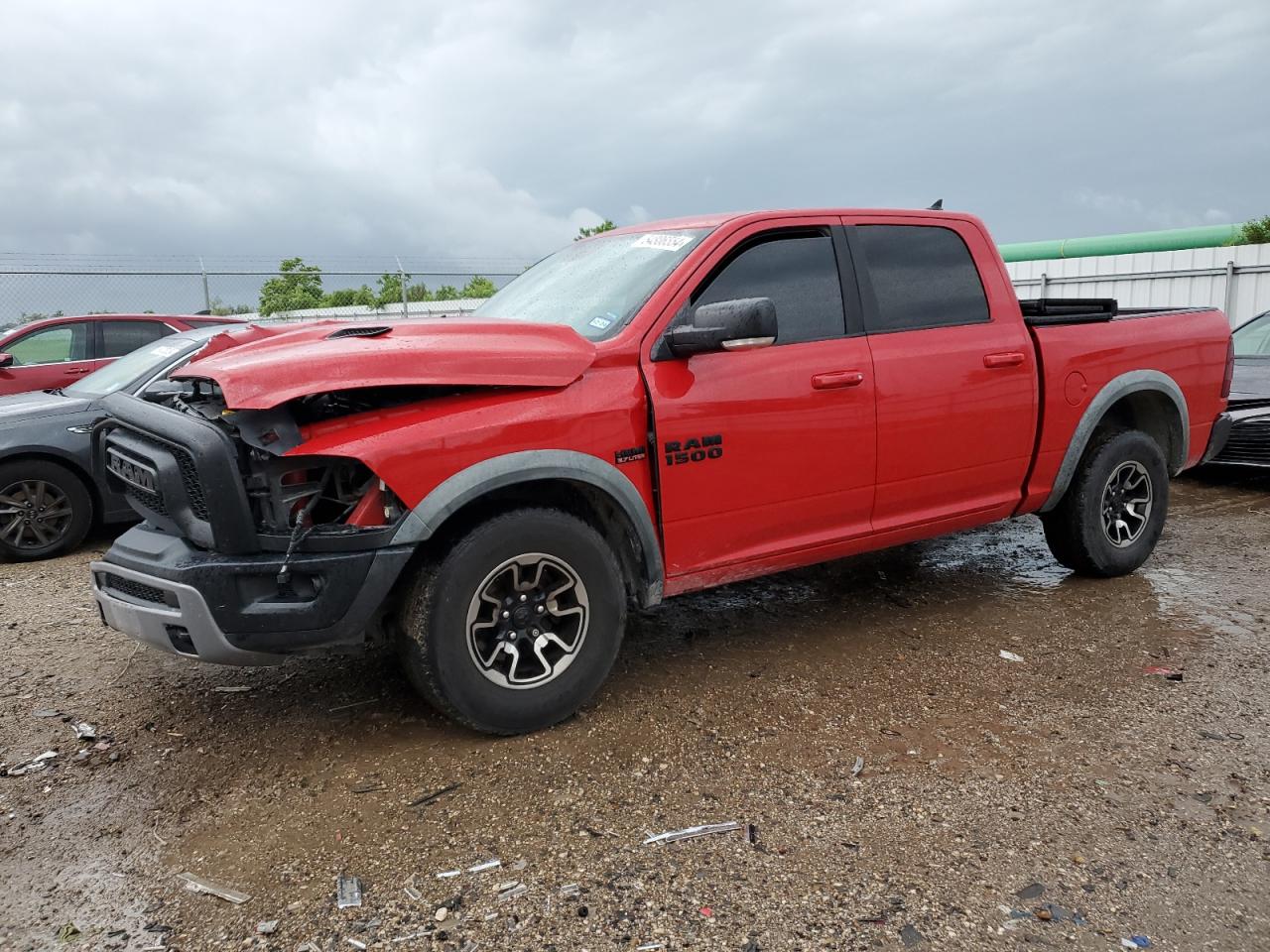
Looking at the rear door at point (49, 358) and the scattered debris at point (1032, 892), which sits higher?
the rear door at point (49, 358)

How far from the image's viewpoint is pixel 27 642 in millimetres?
4633

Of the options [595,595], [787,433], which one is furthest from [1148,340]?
[595,595]

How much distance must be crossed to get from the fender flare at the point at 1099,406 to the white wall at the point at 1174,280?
29.4 ft

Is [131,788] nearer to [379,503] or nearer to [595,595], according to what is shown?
[379,503]

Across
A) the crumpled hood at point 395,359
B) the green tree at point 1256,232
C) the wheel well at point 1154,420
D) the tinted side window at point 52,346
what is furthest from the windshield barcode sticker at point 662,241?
the green tree at point 1256,232

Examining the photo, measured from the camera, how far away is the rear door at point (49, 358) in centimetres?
801

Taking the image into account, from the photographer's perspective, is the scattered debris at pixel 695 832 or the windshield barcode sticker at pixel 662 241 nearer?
the scattered debris at pixel 695 832

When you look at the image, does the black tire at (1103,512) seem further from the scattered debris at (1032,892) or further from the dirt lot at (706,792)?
the scattered debris at (1032,892)

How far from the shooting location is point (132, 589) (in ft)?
Result: 10.6

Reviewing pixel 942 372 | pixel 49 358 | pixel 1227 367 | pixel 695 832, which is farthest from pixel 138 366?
pixel 1227 367

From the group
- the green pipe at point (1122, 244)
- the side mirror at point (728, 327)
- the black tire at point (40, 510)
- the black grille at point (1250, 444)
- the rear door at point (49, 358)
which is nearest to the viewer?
the side mirror at point (728, 327)

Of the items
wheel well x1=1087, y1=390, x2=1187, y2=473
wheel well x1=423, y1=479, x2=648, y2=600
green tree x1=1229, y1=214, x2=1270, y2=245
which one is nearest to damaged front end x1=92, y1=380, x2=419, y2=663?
wheel well x1=423, y1=479, x2=648, y2=600

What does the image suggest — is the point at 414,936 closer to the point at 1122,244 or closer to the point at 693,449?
the point at 693,449

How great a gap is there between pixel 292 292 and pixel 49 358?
6.91 metres
